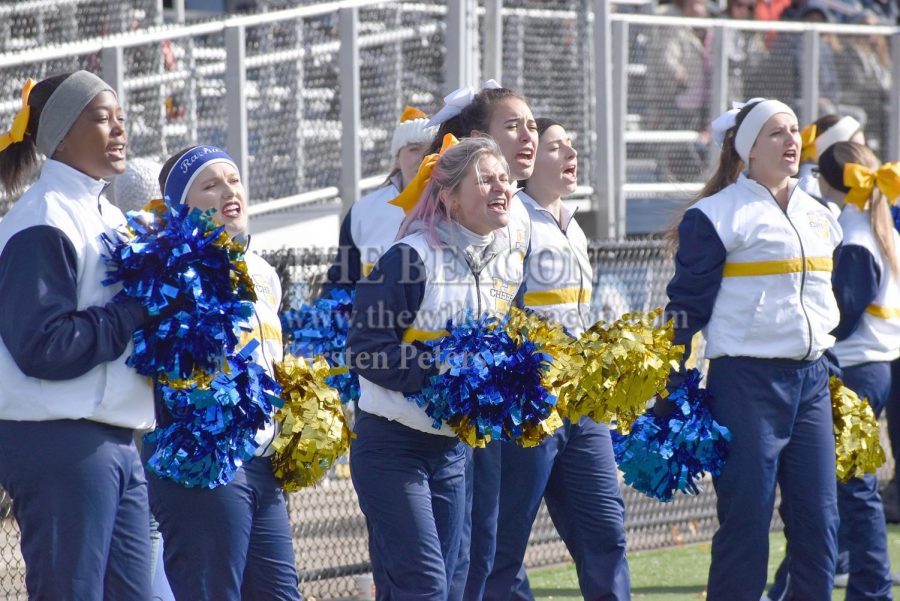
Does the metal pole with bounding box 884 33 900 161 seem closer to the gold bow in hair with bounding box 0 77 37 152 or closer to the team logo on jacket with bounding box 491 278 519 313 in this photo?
the team logo on jacket with bounding box 491 278 519 313

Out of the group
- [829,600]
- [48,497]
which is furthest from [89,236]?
[829,600]

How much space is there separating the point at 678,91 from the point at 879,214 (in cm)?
431

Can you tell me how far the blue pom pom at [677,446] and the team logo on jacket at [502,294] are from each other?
0.96 metres

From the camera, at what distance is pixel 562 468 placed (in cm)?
498

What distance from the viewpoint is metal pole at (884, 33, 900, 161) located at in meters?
11.5

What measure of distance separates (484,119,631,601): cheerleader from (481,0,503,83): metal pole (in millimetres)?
4044

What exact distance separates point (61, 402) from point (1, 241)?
16.6 inches

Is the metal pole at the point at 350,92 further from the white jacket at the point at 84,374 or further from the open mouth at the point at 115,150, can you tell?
the white jacket at the point at 84,374

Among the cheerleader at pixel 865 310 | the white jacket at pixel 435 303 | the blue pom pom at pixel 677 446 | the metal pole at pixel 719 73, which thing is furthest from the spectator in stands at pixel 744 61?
the white jacket at pixel 435 303

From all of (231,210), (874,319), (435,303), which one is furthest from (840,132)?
(231,210)

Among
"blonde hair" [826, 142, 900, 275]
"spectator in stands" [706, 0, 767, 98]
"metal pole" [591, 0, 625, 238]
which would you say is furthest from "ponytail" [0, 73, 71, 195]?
"spectator in stands" [706, 0, 767, 98]

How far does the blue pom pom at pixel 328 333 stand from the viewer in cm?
506

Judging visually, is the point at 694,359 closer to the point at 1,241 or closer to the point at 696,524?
the point at 696,524

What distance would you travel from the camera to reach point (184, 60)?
7.45 metres
